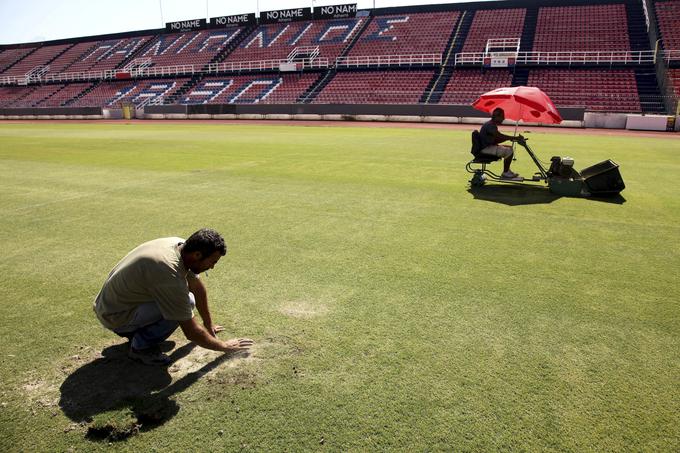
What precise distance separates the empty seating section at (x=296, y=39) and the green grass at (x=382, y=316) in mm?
43236

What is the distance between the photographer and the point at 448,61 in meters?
42.4

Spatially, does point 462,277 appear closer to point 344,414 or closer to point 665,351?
point 665,351

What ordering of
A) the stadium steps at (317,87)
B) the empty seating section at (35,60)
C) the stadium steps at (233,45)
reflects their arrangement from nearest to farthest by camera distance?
1. the stadium steps at (317,87)
2. the stadium steps at (233,45)
3. the empty seating section at (35,60)

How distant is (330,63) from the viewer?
47562 millimetres

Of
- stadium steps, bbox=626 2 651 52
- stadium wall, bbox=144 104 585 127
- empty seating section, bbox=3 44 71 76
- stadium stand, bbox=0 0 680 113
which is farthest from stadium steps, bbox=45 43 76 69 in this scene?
stadium steps, bbox=626 2 651 52

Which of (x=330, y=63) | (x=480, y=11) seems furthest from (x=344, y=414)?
(x=480, y=11)

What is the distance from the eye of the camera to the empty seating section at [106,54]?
6266 cm

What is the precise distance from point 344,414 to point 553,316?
8.28 ft

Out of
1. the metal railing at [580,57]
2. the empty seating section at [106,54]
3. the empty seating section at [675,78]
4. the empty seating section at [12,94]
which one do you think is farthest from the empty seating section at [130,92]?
the empty seating section at [675,78]

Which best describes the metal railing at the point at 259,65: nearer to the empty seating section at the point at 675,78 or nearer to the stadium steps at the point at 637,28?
the stadium steps at the point at 637,28

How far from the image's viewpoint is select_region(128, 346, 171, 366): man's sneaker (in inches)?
149

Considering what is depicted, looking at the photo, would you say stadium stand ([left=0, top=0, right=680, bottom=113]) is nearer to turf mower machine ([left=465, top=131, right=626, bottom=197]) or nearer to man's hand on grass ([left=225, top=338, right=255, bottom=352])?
turf mower machine ([left=465, top=131, right=626, bottom=197])

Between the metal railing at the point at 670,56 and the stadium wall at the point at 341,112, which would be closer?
the stadium wall at the point at 341,112

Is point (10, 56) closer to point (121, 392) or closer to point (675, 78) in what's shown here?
point (675, 78)
